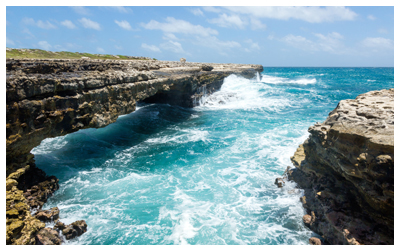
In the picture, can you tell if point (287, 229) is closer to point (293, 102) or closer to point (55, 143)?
point (55, 143)

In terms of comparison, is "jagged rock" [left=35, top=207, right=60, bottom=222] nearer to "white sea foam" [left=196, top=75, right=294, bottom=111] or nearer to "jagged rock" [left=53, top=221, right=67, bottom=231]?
"jagged rock" [left=53, top=221, right=67, bottom=231]

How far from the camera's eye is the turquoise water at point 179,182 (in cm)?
660

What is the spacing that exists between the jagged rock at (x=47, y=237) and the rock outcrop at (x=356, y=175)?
6946 mm

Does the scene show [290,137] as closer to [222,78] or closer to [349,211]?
[349,211]

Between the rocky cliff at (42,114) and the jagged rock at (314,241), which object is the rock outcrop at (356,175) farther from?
the rocky cliff at (42,114)

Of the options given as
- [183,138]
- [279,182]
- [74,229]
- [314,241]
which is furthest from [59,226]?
[183,138]

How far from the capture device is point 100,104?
1066 cm

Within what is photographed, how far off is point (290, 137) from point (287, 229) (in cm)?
866

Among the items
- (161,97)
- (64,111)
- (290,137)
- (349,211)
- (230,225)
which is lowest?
(230,225)

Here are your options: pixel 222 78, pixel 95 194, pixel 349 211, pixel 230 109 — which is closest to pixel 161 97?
pixel 230 109

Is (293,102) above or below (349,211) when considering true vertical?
above

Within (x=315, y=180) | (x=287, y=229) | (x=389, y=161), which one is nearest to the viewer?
(x=389, y=161)

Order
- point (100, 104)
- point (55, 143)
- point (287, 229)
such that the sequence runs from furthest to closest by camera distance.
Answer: point (55, 143) → point (100, 104) → point (287, 229)

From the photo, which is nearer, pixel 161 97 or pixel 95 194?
pixel 95 194
